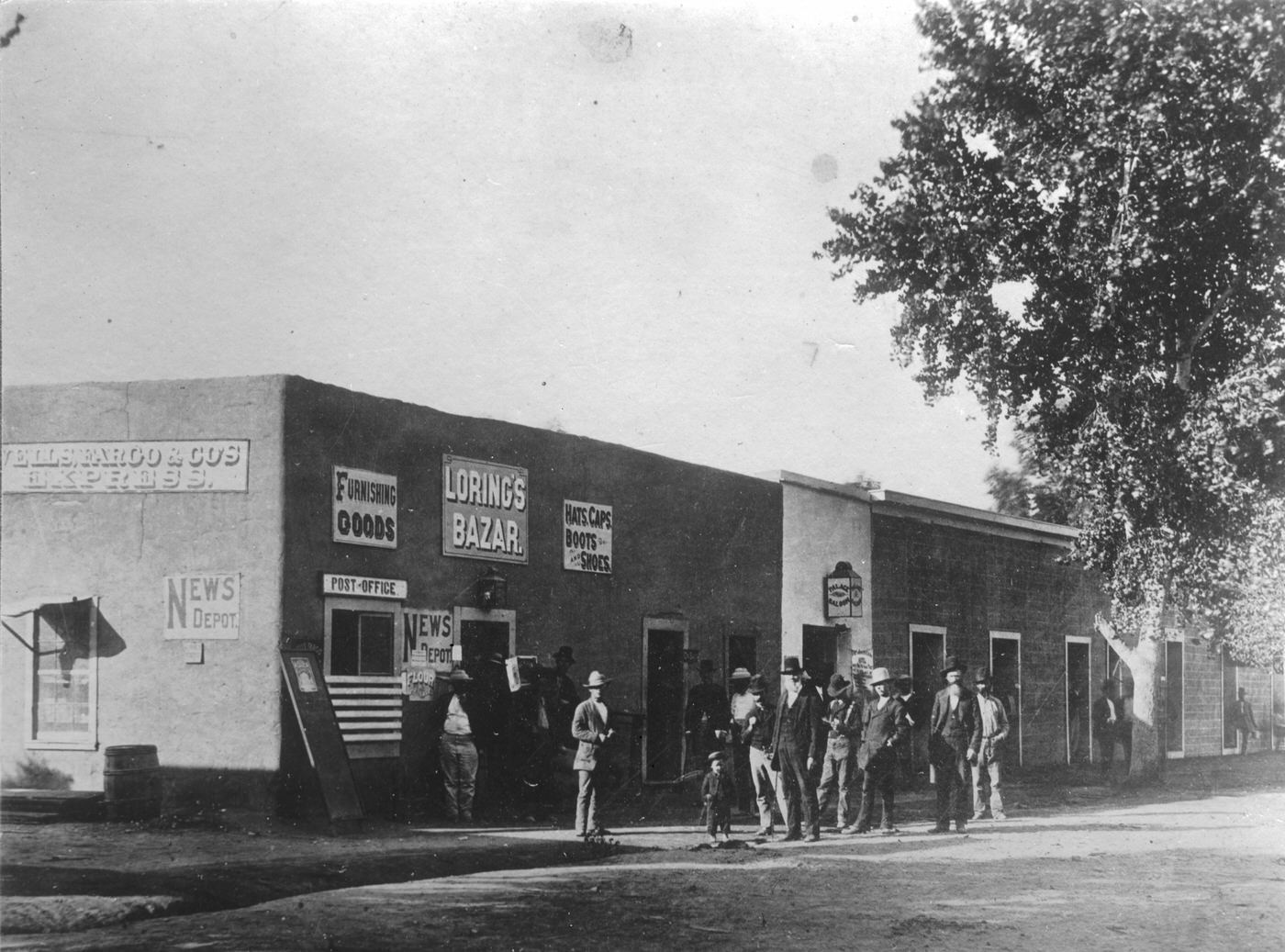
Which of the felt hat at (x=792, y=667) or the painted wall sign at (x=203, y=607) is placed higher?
the painted wall sign at (x=203, y=607)

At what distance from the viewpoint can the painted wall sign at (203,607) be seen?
39.2ft

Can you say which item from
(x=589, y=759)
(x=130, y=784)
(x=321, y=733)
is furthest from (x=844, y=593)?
(x=130, y=784)

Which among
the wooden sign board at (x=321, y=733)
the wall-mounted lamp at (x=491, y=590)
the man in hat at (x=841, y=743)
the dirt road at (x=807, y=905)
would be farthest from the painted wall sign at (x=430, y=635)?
the man in hat at (x=841, y=743)

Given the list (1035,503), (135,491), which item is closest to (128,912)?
(135,491)

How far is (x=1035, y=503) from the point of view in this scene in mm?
44812

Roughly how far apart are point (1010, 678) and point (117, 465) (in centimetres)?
1619

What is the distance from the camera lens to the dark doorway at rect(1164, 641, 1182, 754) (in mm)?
27422

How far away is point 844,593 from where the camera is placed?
767 inches

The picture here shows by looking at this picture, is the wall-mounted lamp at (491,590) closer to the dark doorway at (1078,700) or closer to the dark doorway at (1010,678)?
the dark doorway at (1010,678)

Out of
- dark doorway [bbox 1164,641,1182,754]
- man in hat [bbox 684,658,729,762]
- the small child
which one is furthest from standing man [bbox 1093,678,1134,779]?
the small child

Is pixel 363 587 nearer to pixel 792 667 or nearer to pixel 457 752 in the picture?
pixel 457 752

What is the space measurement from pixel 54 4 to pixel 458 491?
6.52 metres

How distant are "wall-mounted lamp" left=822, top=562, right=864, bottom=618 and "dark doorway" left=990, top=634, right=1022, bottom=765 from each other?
474 cm

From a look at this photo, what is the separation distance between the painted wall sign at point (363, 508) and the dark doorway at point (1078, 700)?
52.8 ft
